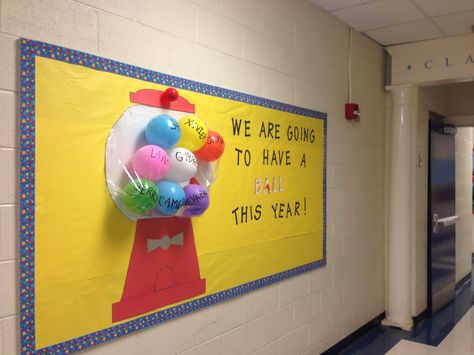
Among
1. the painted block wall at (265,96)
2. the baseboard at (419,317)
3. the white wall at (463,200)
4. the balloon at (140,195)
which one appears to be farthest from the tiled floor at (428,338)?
the balloon at (140,195)

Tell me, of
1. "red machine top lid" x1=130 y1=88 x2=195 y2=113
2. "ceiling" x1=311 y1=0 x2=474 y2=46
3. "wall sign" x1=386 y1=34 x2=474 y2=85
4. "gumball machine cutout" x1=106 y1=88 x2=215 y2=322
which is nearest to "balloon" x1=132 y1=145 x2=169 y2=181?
"gumball machine cutout" x1=106 y1=88 x2=215 y2=322

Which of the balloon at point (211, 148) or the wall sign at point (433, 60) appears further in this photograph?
the wall sign at point (433, 60)

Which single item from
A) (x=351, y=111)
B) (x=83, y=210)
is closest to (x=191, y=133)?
(x=83, y=210)

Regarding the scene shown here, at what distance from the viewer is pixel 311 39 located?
9.69 ft

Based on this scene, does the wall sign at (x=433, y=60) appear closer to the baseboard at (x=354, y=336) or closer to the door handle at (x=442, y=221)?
the door handle at (x=442, y=221)

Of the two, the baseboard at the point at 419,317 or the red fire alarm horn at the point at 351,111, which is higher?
the red fire alarm horn at the point at 351,111

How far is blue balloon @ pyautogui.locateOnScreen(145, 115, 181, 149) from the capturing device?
168 cm

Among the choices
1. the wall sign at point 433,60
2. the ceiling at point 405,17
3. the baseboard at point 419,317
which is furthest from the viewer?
the baseboard at point 419,317

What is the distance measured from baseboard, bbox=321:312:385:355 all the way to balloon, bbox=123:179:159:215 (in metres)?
2.14

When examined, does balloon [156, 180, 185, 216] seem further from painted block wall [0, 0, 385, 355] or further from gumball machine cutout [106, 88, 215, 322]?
painted block wall [0, 0, 385, 355]

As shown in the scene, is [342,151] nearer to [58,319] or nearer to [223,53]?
[223,53]

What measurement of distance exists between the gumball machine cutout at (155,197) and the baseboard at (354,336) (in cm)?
170

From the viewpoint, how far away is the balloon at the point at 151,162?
1612 millimetres

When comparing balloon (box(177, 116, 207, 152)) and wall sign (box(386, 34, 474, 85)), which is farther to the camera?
wall sign (box(386, 34, 474, 85))
